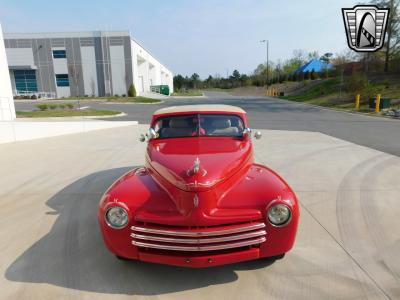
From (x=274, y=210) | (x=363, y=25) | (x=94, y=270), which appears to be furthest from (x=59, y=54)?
(x=274, y=210)

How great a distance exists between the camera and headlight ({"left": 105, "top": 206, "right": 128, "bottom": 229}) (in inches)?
107

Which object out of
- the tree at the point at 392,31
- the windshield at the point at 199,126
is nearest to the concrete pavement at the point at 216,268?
the windshield at the point at 199,126

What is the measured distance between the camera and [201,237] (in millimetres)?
2547

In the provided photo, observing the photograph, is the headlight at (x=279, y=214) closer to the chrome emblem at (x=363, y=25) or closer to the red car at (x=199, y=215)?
the red car at (x=199, y=215)

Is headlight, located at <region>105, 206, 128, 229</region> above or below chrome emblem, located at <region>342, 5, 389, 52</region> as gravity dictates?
below

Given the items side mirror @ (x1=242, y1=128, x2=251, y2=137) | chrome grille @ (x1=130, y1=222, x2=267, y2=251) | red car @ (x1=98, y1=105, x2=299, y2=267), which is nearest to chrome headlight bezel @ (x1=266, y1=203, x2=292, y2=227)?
red car @ (x1=98, y1=105, x2=299, y2=267)

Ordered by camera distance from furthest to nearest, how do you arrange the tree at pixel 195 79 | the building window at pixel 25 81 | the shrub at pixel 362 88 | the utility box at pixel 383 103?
the tree at pixel 195 79 → the building window at pixel 25 81 → the shrub at pixel 362 88 → the utility box at pixel 383 103

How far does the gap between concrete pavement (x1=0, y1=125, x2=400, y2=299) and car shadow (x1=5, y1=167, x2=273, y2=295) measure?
0.01 meters

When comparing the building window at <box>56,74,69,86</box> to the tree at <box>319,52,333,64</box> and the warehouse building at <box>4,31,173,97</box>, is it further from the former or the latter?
the tree at <box>319,52,333,64</box>

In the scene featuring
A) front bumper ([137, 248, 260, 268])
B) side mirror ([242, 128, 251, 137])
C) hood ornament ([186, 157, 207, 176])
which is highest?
side mirror ([242, 128, 251, 137])

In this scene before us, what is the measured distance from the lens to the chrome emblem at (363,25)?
36.5ft

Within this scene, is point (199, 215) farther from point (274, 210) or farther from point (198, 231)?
point (274, 210)

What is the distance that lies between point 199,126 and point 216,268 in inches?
76.7

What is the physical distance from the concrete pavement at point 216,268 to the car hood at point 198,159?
103cm
